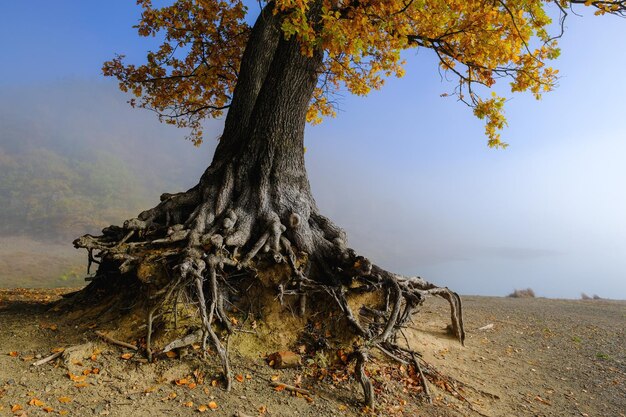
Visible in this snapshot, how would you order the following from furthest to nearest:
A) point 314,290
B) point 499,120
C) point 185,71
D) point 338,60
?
point 185,71 → point 338,60 → point 499,120 → point 314,290

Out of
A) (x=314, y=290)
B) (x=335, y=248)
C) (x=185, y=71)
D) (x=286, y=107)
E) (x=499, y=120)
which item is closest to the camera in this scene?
(x=314, y=290)

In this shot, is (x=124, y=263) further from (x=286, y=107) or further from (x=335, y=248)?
(x=286, y=107)

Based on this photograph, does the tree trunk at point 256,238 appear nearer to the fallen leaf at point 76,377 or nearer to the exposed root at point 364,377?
the exposed root at point 364,377

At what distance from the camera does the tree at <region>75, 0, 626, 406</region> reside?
6.14 metres

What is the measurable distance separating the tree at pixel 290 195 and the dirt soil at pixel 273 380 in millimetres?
356

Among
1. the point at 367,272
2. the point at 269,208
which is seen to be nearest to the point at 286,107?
the point at 269,208

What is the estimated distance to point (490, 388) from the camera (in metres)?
6.94

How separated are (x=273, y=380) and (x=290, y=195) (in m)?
3.16

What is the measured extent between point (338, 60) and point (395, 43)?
317cm

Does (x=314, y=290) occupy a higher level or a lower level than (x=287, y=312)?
higher

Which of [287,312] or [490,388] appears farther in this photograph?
[490,388]

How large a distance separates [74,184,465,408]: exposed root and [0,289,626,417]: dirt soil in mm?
311

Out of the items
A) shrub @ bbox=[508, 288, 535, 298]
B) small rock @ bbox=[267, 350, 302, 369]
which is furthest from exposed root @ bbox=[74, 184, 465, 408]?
shrub @ bbox=[508, 288, 535, 298]

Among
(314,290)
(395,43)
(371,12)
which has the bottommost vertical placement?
(314,290)
